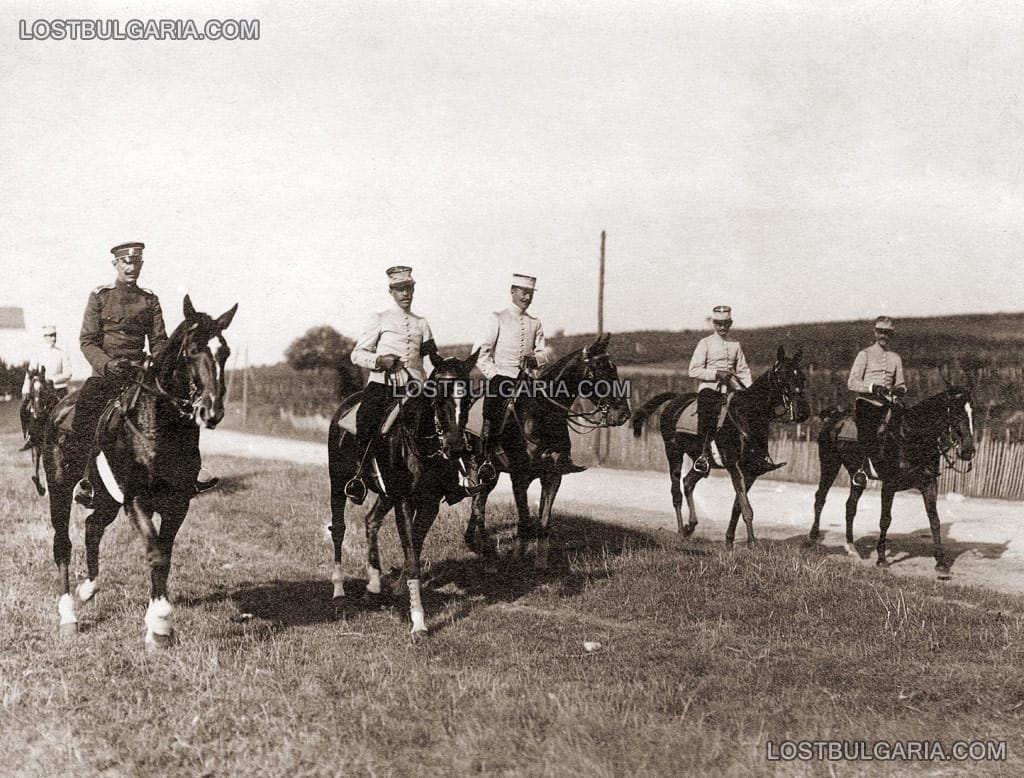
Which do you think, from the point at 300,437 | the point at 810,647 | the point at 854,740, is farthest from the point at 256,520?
the point at 300,437

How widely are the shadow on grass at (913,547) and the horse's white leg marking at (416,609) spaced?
20.6ft

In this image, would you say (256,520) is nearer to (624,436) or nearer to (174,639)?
(174,639)

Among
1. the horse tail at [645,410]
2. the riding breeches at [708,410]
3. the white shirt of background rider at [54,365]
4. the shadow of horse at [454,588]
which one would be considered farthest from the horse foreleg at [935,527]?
the white shirt of background rider at [54,365]

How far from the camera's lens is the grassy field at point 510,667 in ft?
15.9

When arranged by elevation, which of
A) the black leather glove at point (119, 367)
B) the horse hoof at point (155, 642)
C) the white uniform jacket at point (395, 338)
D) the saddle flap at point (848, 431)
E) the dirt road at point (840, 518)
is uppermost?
the white uniform jacket at point (395, 338)

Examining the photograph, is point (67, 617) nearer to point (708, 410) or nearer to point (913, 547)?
point (708, 410)

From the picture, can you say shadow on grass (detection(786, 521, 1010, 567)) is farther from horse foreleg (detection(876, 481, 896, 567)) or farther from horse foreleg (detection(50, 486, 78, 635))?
horse foreleg (detection(50, 486, 78, 635))

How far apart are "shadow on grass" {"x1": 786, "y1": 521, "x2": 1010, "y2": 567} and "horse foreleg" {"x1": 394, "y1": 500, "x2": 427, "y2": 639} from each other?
626 centimetres

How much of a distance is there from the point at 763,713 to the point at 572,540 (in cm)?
576

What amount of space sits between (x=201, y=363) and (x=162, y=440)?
851 mm

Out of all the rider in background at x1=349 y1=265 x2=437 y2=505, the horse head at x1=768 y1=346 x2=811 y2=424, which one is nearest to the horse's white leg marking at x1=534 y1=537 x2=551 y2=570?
the rider in background at x1=349 y1=265 x2=437 y2=505

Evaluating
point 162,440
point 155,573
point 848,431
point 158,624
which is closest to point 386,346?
point 162,440

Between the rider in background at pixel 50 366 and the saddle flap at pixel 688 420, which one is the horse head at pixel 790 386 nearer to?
the saddle flap at pixel 688 420

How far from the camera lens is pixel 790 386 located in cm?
1105
